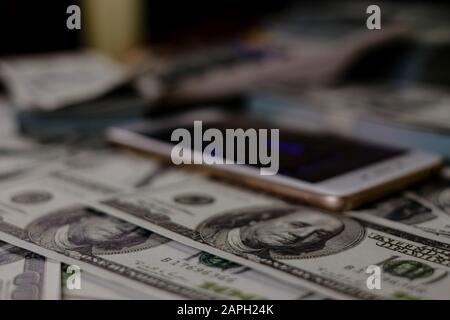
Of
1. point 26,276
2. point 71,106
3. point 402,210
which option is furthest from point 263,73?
point 26,276

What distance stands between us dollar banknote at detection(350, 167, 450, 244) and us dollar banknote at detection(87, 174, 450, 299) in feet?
0.05

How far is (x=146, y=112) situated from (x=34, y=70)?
10.2 inches

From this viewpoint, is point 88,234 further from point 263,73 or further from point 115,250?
point 263,73

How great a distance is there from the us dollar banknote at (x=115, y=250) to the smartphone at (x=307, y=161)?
0.12 m

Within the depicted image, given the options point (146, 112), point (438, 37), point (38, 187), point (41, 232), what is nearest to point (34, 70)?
point (146, 112)

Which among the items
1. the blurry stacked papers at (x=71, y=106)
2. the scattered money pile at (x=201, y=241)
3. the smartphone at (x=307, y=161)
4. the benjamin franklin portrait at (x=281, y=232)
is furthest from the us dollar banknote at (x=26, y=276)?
the blurry stacked papers at (x=71, y=106)

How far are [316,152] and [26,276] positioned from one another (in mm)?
346

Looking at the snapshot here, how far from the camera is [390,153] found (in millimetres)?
693

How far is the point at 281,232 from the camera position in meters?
0.55

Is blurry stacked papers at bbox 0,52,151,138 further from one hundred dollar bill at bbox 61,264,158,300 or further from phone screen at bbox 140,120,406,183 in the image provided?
one hundred dollar bill at bbox 61,264,158,300
